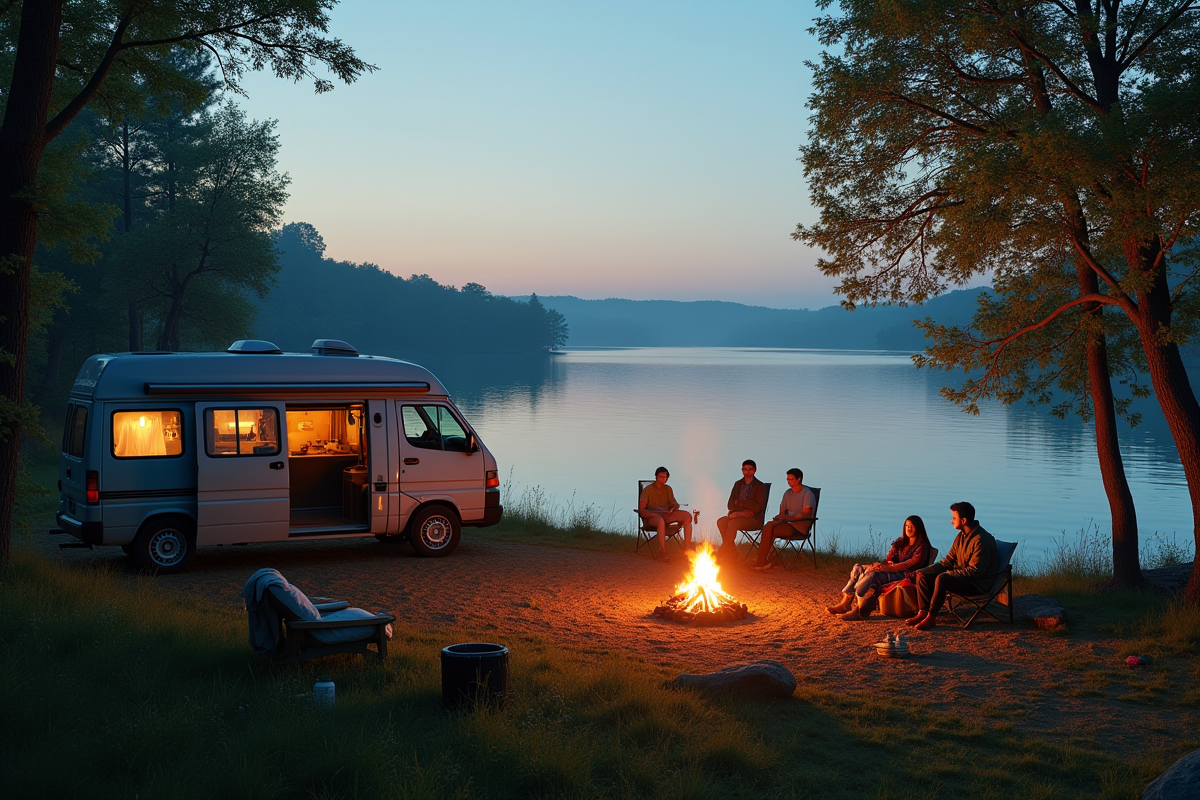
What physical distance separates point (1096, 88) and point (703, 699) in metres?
8.64

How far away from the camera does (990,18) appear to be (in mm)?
9844

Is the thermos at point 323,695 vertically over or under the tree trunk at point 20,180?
under

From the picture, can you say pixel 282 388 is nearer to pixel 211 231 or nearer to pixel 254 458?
pixel 254 458

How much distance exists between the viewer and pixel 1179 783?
434 centimetres

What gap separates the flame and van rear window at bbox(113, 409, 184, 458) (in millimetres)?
5928

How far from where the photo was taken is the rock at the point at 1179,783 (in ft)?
14.0

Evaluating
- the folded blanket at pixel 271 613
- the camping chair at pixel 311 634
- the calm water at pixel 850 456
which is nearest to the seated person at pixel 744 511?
the calm water at pixel 850 456

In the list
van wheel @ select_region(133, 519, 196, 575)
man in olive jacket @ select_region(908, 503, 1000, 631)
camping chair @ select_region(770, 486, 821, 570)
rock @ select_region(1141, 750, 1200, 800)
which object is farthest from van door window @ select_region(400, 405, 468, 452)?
rock @ select_region(1141, 750, 1200, 800)

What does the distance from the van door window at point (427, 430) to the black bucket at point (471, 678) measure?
627cm

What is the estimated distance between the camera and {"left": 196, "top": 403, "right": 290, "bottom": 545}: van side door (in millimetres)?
10406

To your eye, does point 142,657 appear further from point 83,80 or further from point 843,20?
point 843,20

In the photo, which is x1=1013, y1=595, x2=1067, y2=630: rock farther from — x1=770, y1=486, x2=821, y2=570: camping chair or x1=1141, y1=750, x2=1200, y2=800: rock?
x1=1141, y1=750, x2=1200, y2=800: rock

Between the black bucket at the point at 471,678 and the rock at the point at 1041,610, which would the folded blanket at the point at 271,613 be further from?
the rock at the point at 1041,610

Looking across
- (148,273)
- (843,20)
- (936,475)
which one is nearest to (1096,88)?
(843,20)
